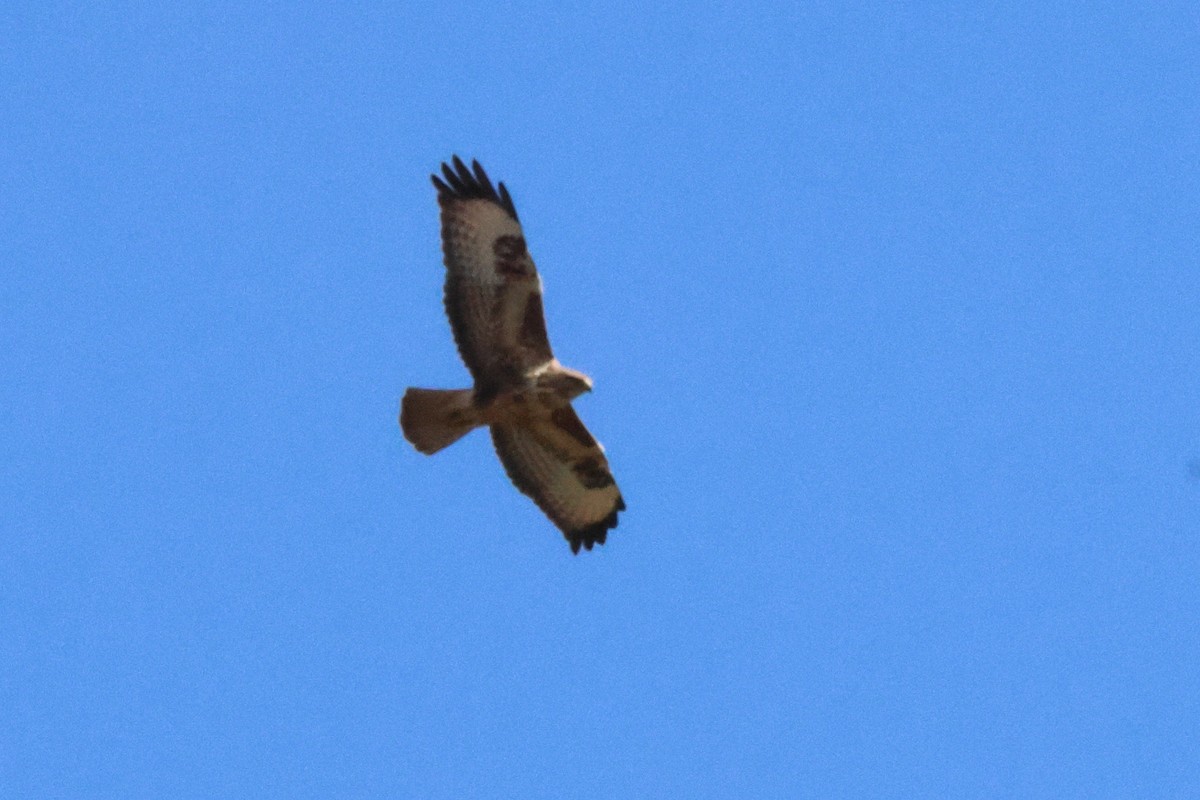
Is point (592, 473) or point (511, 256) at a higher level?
point (511, 256)

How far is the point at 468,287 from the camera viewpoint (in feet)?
47.5

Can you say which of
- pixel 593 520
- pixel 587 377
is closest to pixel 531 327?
pixel 587 377

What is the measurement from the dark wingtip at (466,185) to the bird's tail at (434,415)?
1.14 m

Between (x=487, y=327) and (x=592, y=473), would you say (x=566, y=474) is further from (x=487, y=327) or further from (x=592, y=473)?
(x=487, y=327)

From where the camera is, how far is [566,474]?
15367 mm

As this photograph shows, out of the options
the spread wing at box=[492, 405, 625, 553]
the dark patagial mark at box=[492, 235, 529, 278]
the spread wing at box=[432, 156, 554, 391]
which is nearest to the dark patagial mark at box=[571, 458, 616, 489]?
the spread wing at box=[492, 405, 625, 553]

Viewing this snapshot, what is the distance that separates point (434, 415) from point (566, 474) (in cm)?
128

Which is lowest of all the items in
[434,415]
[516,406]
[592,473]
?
[434,415]

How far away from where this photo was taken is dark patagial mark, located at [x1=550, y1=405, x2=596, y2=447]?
14.8 metres

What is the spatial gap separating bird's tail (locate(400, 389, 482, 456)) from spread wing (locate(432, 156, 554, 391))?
0.59 feet

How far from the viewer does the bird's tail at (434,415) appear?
566 inches

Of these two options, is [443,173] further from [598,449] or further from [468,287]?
[598,449]

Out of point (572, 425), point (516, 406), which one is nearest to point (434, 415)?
point (516, 406)

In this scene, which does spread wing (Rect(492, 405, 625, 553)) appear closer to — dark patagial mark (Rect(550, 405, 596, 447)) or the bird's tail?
dark patagial mark (Rect(550, 405, 596, 447))
